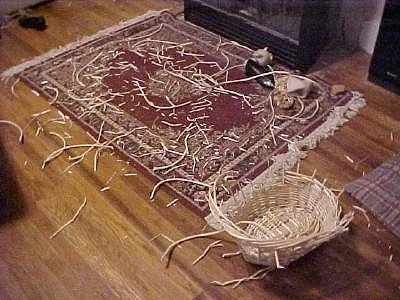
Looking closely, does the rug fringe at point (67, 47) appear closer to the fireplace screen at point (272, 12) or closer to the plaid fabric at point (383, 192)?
the fireplace screen at point (272, 12)

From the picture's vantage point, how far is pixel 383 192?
1.58 meters

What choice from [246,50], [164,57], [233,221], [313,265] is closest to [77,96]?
[164,57]

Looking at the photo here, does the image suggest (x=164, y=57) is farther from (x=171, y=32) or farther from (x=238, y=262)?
(x=238, y=262)

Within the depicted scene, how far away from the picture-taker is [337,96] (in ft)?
6.41

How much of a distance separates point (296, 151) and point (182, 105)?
1.49 ft

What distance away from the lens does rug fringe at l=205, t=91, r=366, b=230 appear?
1551 mm

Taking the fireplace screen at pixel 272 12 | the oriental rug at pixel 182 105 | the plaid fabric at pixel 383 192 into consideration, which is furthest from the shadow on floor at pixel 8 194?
the fireplace screen at pixel 272 12

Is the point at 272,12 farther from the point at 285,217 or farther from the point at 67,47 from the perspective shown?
the point at 285,217

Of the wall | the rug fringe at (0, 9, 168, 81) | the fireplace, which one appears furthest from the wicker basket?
the rug fringe at (0, 9, 168, 81)

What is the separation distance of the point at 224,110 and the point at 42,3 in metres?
1.21

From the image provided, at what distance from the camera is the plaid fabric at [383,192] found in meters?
1.52

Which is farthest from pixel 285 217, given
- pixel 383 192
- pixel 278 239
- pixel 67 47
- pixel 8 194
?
pixel 67 47

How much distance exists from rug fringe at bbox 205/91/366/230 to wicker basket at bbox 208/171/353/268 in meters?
0.05

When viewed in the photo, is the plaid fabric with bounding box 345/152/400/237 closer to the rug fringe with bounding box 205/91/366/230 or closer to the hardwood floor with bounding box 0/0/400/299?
the hardwood floor with bounding box 0/0/400/299
